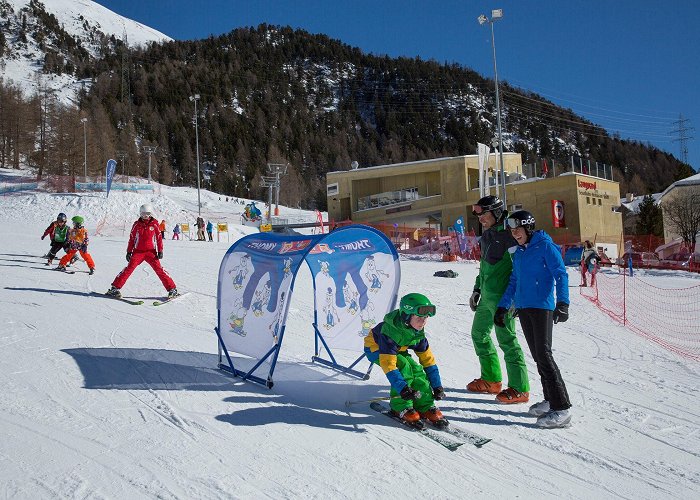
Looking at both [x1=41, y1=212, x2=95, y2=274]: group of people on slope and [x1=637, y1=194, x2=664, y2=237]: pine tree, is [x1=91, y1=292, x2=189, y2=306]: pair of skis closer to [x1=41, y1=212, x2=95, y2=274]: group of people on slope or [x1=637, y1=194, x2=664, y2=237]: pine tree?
[x1=41, y1=212, x2=95, y2=274]: group of people on slope

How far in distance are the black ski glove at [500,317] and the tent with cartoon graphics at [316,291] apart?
51.4 inches

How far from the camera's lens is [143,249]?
9.12 m

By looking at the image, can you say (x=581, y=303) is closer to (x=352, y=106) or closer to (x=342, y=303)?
(x=342, y=303)

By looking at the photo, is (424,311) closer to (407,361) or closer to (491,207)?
(407,361)

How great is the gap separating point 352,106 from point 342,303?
182 meters

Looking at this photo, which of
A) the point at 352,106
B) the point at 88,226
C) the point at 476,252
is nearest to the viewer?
the point at 476,252

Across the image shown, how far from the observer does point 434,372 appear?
4535 millimetres

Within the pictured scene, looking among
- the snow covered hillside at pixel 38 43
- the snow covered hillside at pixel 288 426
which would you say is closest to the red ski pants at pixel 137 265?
the snow covered hillside at pixel 288 426

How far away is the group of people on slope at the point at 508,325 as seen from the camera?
13.6 ft

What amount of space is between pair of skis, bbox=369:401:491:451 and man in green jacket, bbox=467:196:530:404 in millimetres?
932

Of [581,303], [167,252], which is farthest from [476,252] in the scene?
[167,252]

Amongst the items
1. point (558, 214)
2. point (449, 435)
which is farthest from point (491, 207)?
point (558, 214)

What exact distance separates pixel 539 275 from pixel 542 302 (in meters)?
0.23

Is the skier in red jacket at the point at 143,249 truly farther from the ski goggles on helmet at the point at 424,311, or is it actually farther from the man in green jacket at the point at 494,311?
the ski goggles on helmet at the point at 424,311
